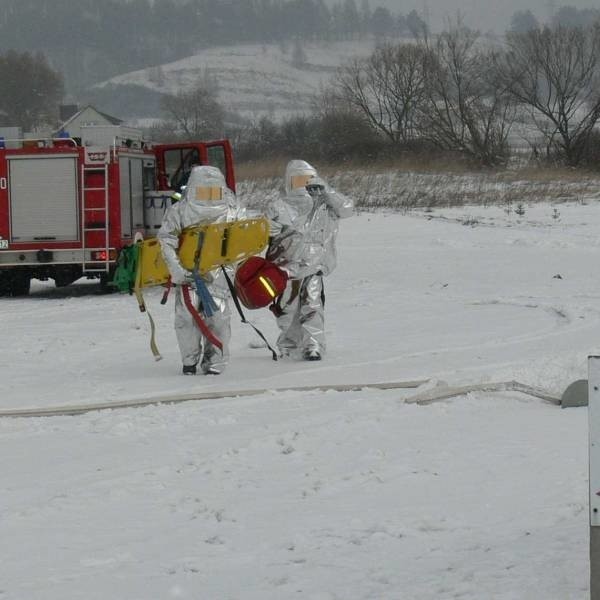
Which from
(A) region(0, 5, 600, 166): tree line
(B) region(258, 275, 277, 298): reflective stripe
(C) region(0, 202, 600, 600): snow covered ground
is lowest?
(C) region(0, 202, 600, 600): snow covered ground

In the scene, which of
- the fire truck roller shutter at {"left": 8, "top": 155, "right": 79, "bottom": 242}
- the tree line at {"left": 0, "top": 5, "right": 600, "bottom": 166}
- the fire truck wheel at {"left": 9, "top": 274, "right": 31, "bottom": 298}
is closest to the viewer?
the fire truck roller shutter at {"left": 8, "top": 155, "right": 79, "bottom": 242}

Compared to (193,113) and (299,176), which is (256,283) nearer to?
(299,176)

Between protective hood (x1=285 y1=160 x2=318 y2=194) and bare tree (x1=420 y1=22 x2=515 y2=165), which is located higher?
bare tree (x1=420 y1=22 x2=515 y2=165)

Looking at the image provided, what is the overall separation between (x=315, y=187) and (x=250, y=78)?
168678 mm

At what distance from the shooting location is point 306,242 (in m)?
9.04

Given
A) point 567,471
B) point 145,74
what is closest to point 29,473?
point 567,471

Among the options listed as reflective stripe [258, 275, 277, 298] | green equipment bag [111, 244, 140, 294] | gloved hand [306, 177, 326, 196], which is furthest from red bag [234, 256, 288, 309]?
green equipment bag [111, 244, 140, 294]

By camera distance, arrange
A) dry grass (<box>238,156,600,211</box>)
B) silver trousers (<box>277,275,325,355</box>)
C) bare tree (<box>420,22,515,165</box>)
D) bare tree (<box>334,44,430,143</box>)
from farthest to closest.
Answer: bare tree (<box>334,44,430,143</box>), bare tree (<box>420,22,515,165</box>), dry grass (<box>238,156,600,211</box>), silver trousers (<box>277,275,325,355</box>)

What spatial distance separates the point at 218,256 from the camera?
8.52 metres

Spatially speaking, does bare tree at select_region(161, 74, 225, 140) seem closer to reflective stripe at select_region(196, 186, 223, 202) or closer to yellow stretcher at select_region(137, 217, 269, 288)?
reflective stripe at select_region(196, 186, 223, 202)

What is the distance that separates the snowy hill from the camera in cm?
15738

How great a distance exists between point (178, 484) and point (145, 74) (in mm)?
182207

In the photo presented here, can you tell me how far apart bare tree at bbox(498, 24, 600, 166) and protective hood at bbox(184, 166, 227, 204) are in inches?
1517

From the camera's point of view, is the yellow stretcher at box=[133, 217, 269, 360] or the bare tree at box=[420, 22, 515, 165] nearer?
the yellow stretcher at box=[133, 217, 269, 360]
